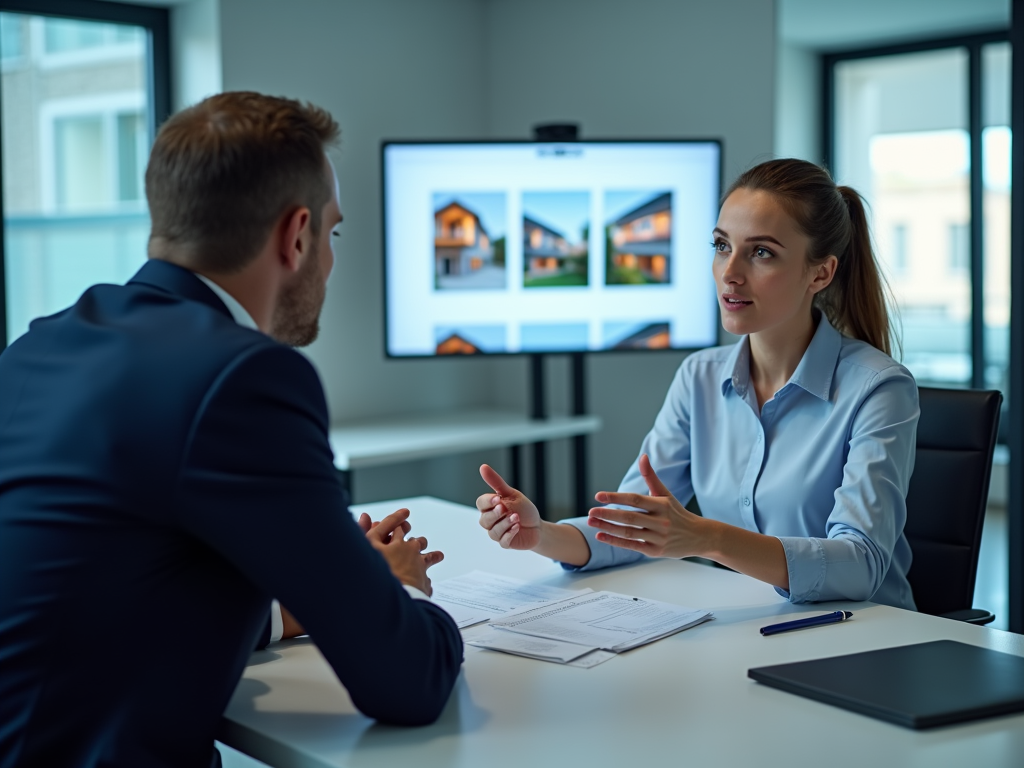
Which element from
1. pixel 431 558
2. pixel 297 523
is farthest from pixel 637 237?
pixel 297 523

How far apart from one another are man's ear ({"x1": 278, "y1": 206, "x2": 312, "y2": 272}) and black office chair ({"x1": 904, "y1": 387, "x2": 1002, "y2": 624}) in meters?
1.30

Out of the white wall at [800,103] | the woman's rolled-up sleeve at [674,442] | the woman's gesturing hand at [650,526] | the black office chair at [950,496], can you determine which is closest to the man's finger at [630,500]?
the woman's gesturing hand at [650,526]

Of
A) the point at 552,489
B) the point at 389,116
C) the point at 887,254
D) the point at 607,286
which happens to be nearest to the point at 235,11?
the point at 389,116

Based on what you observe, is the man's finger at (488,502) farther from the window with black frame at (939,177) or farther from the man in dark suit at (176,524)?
the window with black frame at (939,177)

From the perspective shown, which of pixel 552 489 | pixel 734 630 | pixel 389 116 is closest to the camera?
pixel 734 630

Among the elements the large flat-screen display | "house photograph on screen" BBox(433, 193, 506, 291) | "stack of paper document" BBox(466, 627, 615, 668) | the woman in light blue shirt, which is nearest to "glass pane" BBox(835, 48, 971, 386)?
the large flat-screen display

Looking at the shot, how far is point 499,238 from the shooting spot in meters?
3.98

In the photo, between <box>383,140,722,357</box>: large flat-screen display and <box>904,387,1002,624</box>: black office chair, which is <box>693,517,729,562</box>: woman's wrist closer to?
<box>904,387,1002,624</box>: black office chair

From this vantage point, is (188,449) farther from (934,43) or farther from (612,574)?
(934,43)

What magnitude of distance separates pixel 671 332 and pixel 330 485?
303 centimetres

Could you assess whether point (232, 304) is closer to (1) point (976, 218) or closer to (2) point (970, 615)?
(2) point (970, 615)

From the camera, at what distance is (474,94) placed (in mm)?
4855

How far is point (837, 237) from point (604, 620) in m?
0.93

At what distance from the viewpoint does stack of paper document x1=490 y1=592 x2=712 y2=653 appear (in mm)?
1423
